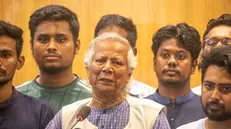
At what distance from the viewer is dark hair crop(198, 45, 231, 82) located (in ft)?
8.83

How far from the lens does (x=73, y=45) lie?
A: 335 cm

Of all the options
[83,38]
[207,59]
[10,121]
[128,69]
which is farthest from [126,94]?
[83,38]

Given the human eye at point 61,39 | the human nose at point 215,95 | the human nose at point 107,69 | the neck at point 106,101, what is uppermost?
the human eye at point 61,39

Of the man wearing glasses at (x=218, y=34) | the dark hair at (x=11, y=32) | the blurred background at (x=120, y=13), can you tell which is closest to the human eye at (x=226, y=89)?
the man wearing glasses at (x=218, y=34)

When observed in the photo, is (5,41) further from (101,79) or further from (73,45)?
(101,79)

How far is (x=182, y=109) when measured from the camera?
3.21m

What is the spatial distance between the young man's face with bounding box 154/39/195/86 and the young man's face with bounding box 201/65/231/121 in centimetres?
55

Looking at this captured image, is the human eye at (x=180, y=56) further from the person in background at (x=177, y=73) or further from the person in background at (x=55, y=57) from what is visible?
the person in background at (x=55, y=57)

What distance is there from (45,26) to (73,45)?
0.69 feet

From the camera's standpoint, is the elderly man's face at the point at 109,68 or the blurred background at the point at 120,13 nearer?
the elderly man's face at the point at 109,68

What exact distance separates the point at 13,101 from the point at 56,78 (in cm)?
44

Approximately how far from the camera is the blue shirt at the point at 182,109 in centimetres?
313

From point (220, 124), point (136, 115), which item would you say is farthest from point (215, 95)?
point (136, 115)

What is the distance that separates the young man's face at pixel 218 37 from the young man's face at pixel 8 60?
3.76 feet
